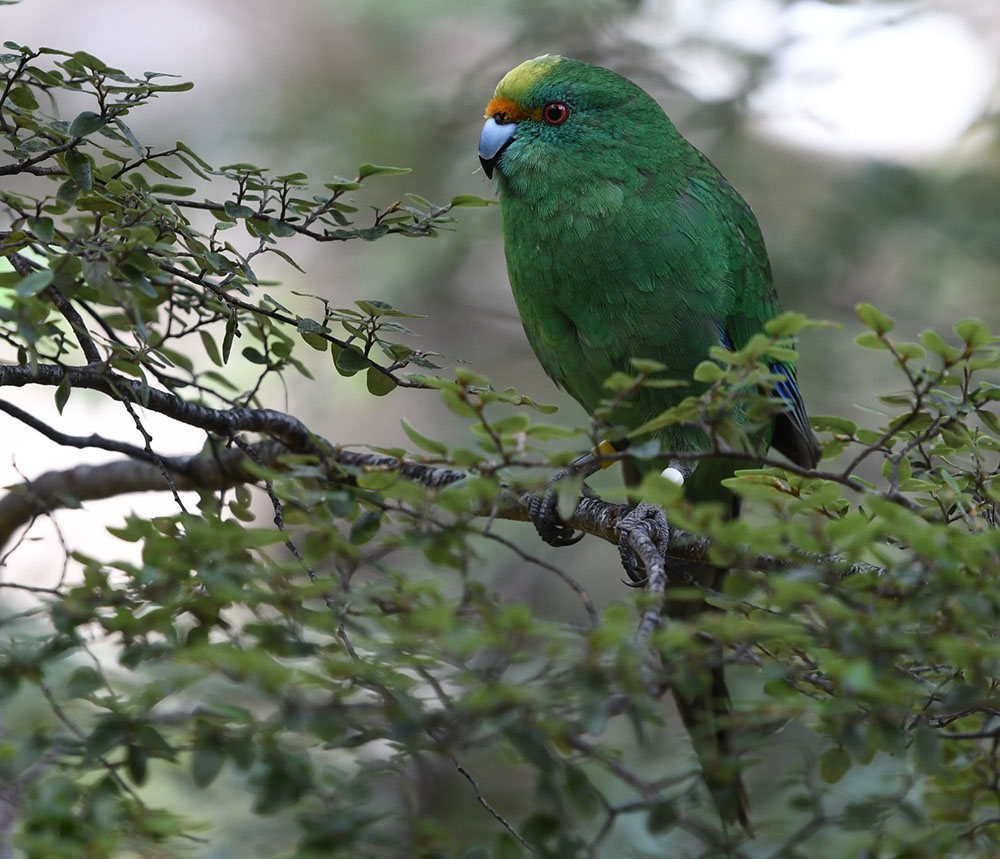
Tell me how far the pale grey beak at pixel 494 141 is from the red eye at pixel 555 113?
0.12 meters

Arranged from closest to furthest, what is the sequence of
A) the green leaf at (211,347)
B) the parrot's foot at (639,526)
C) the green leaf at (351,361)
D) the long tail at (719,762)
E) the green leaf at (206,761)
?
the green leaf at (206,761)
the long tail at (719,762)
the green leaf at (351,361)
the green leaf at (211,347)
the parrot's foot at (639,526)

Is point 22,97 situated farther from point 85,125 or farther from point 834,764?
point 834,764

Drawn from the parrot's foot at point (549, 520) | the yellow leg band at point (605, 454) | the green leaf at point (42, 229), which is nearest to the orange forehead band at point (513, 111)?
the yellow leg band at point (605, 454)

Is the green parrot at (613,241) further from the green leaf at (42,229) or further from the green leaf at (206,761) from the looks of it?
the green leaf at (206,761)

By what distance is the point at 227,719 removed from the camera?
1.20 meters

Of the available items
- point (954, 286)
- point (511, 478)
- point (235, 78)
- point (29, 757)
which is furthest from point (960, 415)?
point (235, 78)

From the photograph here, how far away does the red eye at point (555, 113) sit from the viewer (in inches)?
138

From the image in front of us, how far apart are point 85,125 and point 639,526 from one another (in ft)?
4.88

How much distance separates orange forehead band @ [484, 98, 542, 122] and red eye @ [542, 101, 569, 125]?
3cm

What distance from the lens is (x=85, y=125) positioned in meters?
1.84

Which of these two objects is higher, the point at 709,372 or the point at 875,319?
A: the point at 875,319

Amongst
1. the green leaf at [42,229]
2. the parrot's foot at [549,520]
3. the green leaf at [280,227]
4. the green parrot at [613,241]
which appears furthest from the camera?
the green parrot at [613,241]

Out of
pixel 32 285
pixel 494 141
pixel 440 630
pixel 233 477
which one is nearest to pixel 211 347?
pixel 233 477

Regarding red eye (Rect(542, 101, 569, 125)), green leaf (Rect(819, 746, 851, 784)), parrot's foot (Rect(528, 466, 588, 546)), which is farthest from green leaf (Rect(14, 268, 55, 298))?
red eye (Rect(542, 101, 569, 125))
